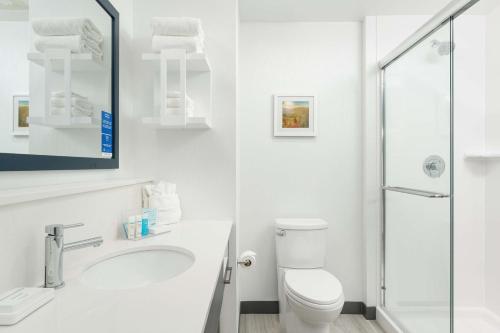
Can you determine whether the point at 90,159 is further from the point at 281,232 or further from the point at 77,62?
the point at 281,232

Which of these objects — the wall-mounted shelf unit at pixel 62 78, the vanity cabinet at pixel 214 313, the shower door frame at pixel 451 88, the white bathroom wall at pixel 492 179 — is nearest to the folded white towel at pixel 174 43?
the wall-mounted shelf unit at pixel 62 78

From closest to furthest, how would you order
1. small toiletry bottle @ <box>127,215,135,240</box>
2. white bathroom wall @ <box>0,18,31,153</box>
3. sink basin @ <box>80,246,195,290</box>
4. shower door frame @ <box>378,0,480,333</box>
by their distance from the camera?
white bathroom wall @ <box>0,18,31,153</box> < sink basin @ <box>80,246,195,290</box> < small toiletry bottle @ <box>127,215,135,240</box> < shower door frame @ <box>378,0,480,333</box>

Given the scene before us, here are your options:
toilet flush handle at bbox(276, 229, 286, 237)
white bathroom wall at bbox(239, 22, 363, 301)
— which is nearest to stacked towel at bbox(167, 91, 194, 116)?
white bathroom wall at bbox(239, 22, 363, 301)

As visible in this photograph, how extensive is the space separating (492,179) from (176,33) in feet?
7.64

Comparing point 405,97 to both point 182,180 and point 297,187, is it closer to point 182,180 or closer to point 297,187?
point 297,187

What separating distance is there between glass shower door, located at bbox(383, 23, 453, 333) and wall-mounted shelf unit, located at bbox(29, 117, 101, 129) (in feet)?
5.75

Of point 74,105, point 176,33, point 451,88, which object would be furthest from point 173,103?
point 451,88

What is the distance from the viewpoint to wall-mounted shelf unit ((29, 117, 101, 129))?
2.86 feet

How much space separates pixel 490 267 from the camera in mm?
2090

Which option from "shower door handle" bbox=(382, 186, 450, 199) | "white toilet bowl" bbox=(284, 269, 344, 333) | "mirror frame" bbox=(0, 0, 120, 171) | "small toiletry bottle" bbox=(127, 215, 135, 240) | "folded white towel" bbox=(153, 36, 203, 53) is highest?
"folded white towel" bbox=(153, 36, 203, 53)

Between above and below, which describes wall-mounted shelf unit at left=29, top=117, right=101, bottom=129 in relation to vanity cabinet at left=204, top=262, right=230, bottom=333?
above

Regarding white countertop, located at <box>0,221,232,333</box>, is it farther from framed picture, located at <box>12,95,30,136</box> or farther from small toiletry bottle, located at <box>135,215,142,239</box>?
framed picture, located at <box>12,95,30,136</box>

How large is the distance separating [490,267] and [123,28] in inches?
113

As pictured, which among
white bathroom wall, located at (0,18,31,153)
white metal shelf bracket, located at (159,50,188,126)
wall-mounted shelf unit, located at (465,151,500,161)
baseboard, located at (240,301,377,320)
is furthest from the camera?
baseboard, located at (240,301,377,320)
